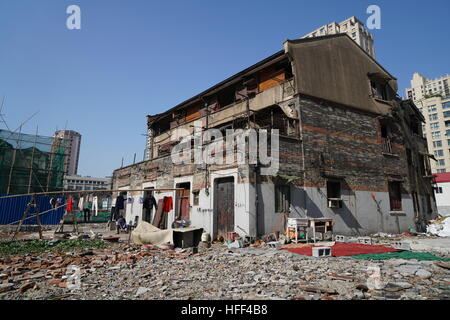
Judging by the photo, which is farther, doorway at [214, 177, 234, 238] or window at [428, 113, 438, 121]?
window at [428, 113, 438, 121]

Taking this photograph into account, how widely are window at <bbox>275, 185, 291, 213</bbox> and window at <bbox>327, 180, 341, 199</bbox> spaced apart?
3.19 metres

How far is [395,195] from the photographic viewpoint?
17141 millimetres

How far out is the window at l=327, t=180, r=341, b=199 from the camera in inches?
560

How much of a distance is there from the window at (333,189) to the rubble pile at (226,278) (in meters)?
6.98

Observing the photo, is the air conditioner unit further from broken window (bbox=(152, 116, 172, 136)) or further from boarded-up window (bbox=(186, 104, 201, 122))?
broken window (bbox=(152, 116, 172, 136))

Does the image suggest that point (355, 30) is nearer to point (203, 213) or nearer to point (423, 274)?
point (203, 213)

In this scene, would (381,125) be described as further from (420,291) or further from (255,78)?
(420,291)

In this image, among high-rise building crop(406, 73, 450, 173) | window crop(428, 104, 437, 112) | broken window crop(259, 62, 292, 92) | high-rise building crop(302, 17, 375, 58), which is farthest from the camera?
high-rise building crop(302, 17, 375, 58)

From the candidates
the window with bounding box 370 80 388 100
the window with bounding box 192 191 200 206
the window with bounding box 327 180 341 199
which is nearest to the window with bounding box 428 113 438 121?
the window with bounding box 370 80 388 100

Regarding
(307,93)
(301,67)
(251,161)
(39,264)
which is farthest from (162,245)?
(301,67)

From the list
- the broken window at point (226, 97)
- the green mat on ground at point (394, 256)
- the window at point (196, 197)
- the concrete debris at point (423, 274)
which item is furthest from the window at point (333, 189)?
the broken window at point (226, 97)

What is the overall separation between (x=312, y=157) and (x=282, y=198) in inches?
124
